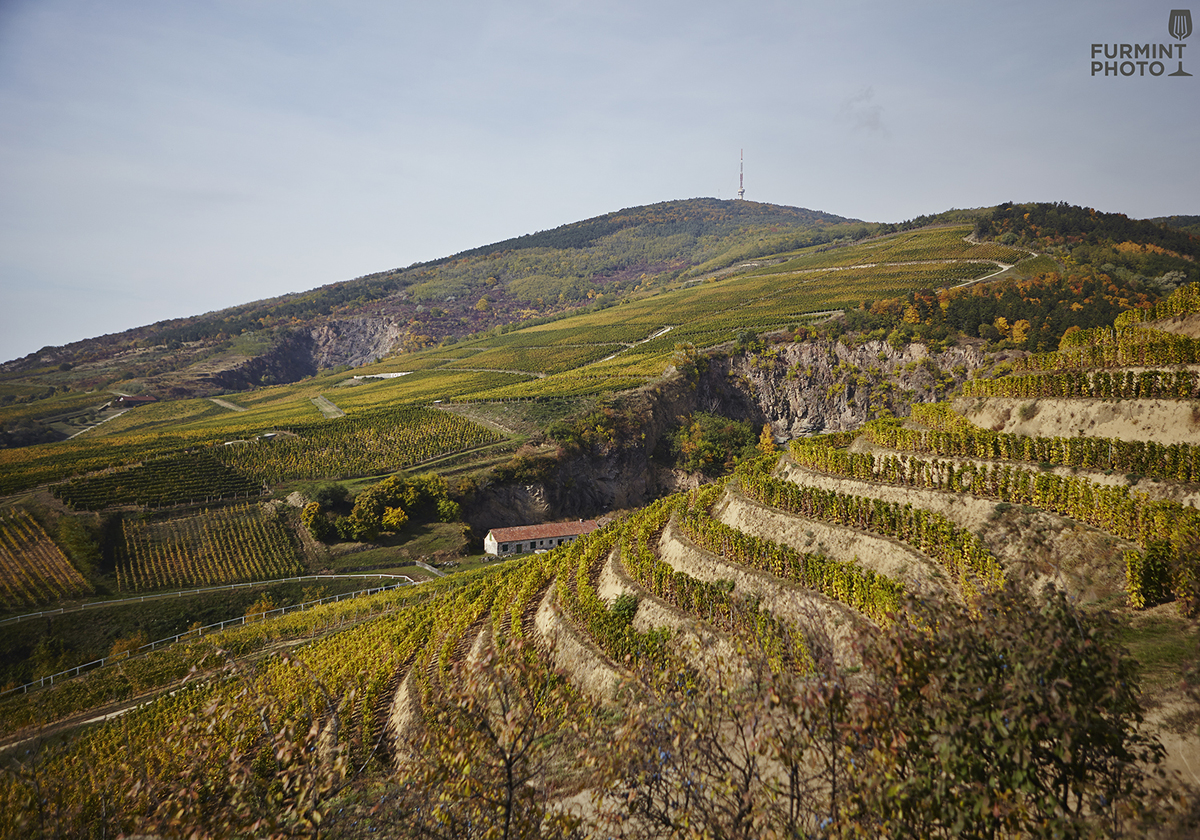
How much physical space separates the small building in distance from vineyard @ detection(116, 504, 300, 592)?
2102 centimetres

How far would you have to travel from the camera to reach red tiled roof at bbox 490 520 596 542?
68688mm

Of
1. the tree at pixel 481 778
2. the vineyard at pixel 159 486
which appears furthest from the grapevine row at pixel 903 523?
the vineyard at pixel 159 486

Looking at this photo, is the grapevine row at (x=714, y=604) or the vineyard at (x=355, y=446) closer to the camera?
the grapevine row at (x=714, y=604)

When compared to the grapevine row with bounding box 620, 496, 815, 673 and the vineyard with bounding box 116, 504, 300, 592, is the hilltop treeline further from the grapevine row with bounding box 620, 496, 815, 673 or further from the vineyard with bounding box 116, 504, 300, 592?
the vineyard with bounding box 116, 504, 300, 592

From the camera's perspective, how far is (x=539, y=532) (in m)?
70.8

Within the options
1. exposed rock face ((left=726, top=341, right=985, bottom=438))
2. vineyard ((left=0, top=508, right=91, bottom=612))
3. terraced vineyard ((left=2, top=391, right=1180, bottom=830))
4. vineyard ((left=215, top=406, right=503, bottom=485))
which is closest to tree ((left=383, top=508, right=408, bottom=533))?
vineyard ((left=215, top=406, right=503, bottom=485))

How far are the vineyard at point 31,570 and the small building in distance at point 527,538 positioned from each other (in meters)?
38.0

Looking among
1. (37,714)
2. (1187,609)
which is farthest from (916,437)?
(37,714)

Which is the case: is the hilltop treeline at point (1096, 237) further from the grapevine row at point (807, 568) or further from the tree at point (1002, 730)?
the tree at point (1002, 730)

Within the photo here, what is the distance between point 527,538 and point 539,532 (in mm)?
2218

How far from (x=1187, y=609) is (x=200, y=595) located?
2675 inches

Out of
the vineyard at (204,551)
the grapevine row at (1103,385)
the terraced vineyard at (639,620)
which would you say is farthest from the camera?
the vineyard at (204,551)

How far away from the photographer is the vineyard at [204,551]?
58531 mm

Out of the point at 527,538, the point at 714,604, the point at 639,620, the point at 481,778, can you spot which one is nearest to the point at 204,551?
the point at 527,538
